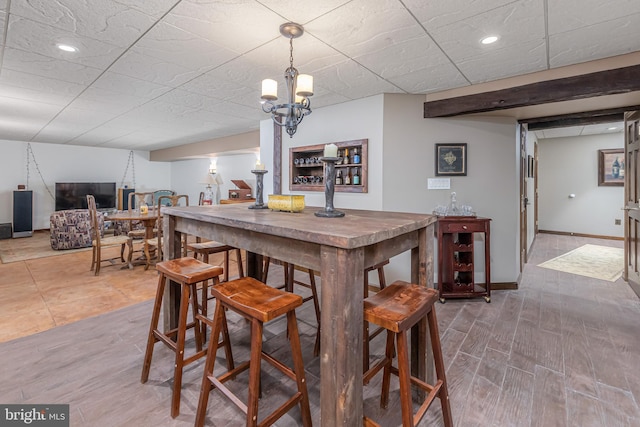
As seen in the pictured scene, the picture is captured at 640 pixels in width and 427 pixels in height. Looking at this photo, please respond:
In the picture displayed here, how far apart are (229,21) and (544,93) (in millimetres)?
2630

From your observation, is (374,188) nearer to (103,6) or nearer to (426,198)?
(426,198)

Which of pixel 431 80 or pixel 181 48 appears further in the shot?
pixel 431 80

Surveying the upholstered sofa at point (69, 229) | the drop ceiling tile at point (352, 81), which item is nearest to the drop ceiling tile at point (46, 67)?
the drop ceiling tile at point (352, 81)

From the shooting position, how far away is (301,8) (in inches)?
66.9

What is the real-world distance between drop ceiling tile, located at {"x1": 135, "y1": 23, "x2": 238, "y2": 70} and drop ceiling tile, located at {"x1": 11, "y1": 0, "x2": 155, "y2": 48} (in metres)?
0.09

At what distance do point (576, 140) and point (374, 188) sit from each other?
19.5ft

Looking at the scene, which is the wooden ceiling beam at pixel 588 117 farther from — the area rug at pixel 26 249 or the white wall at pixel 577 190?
the area rug at pixel 26 249

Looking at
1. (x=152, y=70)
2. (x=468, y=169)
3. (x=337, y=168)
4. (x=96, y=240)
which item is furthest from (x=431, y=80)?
(x=96, y=240)

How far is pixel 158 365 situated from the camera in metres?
1.94

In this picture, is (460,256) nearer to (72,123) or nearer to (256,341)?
(256,341)

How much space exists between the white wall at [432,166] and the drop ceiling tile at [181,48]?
1.68 metres

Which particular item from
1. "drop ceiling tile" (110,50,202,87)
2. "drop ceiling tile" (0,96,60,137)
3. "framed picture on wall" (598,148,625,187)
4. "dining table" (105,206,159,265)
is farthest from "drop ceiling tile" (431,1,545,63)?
"framed picture on wall" (598,148,625,187)

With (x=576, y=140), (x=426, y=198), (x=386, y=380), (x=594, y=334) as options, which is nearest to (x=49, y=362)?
(x=386, y=380)

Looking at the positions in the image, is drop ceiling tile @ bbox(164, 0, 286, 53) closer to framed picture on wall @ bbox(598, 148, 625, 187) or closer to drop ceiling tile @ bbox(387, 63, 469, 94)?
drop ceiling tile @ bbox(387, 63, 469, 94)
